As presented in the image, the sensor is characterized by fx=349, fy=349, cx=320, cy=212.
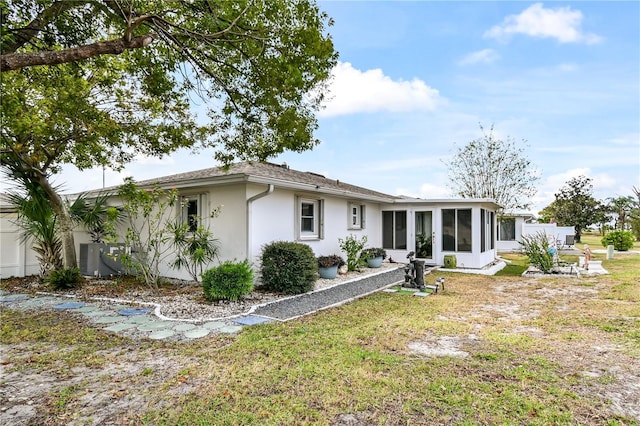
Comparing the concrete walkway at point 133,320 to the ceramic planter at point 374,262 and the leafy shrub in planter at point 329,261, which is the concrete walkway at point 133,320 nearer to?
the leafy shrub in planter at point 329,261

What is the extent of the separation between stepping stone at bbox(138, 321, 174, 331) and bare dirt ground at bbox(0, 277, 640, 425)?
0.57 meters

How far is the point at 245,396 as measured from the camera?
10.7ft

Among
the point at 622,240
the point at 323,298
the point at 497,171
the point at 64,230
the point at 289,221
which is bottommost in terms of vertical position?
the point at 323,298

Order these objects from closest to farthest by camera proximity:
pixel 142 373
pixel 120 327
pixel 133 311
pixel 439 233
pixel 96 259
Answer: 1. pixel 142 373
2. pixel 120 327
3. pixel 133 311
4. pixel 96 259
5. pixel 439 233

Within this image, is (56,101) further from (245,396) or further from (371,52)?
(371,52)

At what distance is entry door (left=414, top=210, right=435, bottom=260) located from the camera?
46.5ft

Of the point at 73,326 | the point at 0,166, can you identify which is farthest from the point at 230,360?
the point at 0,166

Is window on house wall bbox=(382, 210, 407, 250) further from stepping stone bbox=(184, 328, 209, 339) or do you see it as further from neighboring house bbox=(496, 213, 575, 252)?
neighboring house bbox=(496, 213, 575, 252)

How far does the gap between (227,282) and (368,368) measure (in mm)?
4080

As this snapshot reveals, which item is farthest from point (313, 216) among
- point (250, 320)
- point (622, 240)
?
point (622, 240)

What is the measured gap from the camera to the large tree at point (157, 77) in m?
5.04

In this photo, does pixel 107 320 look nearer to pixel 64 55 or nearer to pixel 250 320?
pixel 250 320

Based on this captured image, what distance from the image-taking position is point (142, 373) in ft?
12.4

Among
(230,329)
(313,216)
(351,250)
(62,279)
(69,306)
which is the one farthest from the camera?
(351,250)
